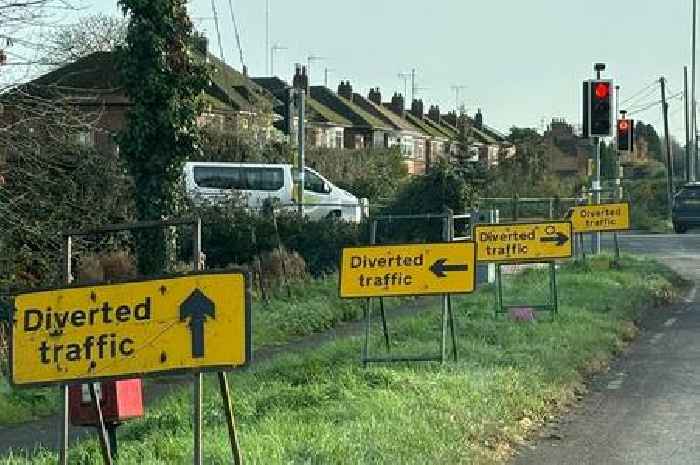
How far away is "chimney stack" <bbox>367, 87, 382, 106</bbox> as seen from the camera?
4070 inches

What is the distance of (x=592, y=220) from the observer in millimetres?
23719

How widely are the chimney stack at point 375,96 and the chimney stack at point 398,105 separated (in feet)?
6.97

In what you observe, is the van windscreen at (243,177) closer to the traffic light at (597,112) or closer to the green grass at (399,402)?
the traffic light at (597,112)

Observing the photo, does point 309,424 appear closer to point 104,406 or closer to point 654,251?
point 104,406

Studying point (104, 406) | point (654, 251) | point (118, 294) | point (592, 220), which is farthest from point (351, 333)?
point (654, 251)

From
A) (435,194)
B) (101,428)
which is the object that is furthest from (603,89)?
(101,428)

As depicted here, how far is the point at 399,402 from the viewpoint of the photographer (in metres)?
9.48

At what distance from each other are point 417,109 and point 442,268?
10269 centimetres

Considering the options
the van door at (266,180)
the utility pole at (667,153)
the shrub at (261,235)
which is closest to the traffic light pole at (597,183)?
the shrub at (261,235)

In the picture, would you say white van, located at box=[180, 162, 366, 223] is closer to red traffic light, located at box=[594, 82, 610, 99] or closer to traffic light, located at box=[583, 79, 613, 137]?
traffic light, located at box=[583, 79, 613, 137]

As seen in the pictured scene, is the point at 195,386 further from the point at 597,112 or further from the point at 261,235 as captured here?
the point at 261,235

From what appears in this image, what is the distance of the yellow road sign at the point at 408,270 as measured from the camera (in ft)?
39.8

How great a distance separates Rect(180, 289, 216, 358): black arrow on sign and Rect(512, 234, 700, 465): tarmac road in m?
3.36

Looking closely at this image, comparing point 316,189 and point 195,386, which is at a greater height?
point 316,189
